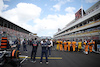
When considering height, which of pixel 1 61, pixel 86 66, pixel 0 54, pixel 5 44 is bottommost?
pixel 86 66

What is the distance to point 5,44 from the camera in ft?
12.1

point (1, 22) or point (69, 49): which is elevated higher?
point (1, 22)

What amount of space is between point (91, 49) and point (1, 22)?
55.9 ft

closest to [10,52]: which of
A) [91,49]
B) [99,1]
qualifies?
[91,49]

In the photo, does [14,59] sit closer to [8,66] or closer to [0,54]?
[0,54]

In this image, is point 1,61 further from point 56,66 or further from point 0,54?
point 56,66

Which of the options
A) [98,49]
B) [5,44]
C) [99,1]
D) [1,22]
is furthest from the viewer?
[99,1]

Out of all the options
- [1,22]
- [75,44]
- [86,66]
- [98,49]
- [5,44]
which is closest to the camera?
[5,44]

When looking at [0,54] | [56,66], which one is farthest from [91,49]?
[0,54]

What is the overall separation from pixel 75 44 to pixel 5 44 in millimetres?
8102

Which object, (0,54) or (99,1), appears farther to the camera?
(99,1)

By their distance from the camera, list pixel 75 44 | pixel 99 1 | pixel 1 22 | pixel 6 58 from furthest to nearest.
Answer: pixel 99 1
pixel 1 22
pixel 75 44
pixel 6 58

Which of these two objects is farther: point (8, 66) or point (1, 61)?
point (8, 66)

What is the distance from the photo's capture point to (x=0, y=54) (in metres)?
3.14
